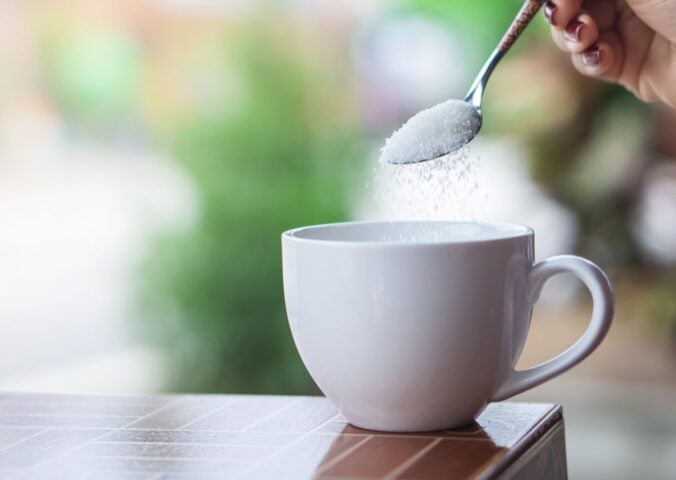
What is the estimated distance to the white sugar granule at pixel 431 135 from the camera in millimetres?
875

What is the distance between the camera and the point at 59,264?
3.14 metres

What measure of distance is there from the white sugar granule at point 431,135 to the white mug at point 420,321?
0.18m

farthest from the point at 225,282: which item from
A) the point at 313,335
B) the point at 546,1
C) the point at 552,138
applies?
the point at 313,335

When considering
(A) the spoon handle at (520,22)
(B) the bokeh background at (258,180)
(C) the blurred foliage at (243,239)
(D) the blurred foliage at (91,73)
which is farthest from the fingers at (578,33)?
(D) the blurred foliage at (91,73)

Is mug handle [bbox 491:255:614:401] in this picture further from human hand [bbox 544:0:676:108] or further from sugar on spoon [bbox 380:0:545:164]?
human hand [bbox 544:0:676:108]

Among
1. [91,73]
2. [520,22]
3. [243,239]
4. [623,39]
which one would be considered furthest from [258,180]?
[520,22]

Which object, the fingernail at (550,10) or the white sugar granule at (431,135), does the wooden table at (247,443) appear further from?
the fingernail at (550,10)

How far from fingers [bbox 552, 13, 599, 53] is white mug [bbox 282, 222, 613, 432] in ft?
1.64

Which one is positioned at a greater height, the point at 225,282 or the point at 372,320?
the point at 372,320

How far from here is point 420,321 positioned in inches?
25.8

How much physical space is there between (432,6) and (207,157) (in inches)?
35.9

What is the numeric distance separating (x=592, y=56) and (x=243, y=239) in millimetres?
1381

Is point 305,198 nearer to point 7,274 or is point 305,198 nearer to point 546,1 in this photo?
point 7,274

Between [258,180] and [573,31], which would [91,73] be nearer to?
[258,180]
